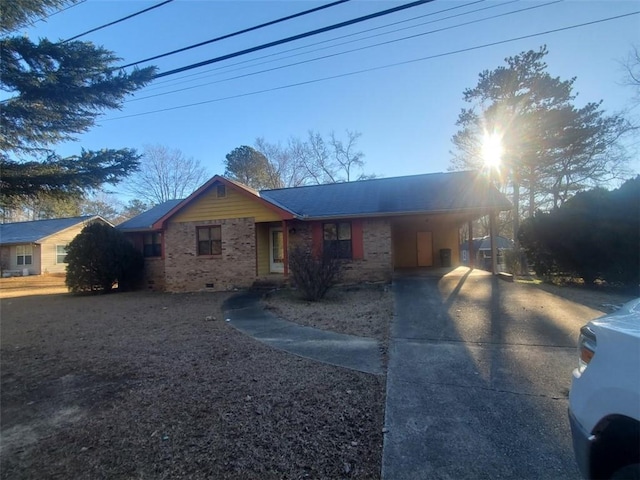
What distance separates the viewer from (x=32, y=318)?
9.88 metres

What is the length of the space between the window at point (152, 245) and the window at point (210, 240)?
161 inches

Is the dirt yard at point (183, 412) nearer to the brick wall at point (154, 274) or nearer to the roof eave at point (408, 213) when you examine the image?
the roof eave at point (408, 213)

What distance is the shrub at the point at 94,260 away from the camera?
15773mm

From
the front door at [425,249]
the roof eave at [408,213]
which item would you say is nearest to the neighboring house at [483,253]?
the front door at [425,249]

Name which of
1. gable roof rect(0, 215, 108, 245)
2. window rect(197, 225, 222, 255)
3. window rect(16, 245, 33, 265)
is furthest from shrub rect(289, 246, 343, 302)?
window rect(16, 245, 33, 265)

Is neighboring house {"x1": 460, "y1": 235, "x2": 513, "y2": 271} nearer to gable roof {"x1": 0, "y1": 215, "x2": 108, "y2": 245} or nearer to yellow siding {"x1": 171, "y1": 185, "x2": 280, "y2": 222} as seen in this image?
yellow siding {"x1": 171, "y1": 185, "x2": 280, "y2": 222}

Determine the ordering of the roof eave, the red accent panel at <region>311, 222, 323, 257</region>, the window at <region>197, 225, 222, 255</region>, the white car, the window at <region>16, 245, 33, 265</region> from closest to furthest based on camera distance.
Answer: the white car < the roof eave < the red accent panel at <region>311, 222, 323, 257</region> < the window at <region>197, 225, 222, 255</region> < the window at <region>16, 245, 33, 265</region>

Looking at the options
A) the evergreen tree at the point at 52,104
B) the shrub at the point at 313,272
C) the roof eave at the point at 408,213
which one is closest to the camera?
the evergreen tree at the point at 52,104

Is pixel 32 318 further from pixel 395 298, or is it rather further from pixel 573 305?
pixel 573 305

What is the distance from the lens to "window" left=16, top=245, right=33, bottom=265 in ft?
Answer: 92.7

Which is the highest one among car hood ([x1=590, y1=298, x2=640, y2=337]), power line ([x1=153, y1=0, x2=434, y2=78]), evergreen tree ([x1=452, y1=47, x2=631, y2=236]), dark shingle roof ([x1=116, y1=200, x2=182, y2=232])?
evergreen tree ([x1=452, y1=47, x2=631, y2=236])

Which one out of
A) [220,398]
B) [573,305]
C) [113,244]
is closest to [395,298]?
[573,305]

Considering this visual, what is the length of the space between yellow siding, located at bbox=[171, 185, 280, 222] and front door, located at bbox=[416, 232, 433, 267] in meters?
9.25

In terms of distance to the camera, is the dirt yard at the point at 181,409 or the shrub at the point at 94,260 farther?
the shrub at the point at 94,260
